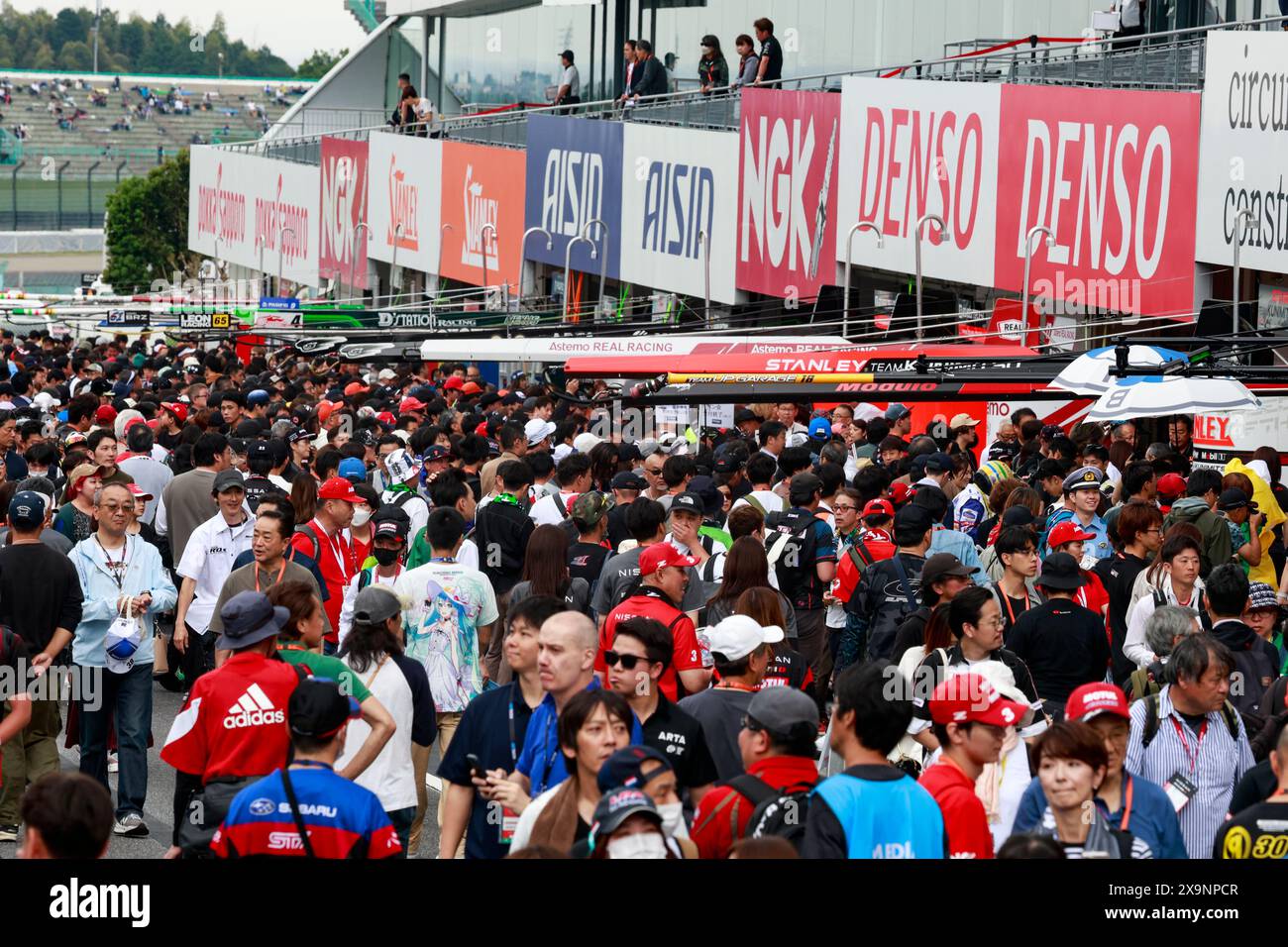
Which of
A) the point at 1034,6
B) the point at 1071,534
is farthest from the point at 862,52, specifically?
the point at 1071,534

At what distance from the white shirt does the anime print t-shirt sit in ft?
6.30

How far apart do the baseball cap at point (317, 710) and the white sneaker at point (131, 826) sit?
156 inches

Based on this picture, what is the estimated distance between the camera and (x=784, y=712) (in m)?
6.18

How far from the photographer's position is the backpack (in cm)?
572

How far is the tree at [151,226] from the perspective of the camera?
227ft

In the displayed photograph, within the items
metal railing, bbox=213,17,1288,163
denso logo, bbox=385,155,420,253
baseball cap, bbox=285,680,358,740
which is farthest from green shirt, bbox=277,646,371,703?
denso logo, bbox=385,155,420,253

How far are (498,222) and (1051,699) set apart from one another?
2589 centimetres

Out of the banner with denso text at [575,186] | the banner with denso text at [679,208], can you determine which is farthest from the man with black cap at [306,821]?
the banner with denso text at [575,186]

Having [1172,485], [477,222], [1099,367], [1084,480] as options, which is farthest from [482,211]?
[1099,367]

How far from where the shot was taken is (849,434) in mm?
17500

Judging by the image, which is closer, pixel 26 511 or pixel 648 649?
pixel 648 649

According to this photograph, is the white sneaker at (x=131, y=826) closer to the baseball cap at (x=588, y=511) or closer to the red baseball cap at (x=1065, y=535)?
the baseball cap at (x=588, y=511)

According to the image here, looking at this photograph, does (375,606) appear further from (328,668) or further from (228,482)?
(228,482)

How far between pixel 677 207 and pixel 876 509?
55.4 ft
